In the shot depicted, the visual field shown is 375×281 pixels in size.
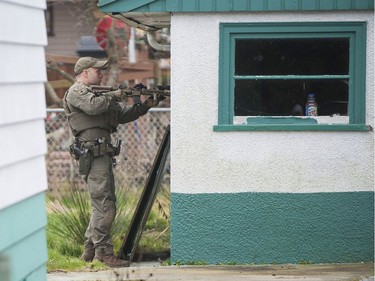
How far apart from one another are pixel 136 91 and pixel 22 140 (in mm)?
4238

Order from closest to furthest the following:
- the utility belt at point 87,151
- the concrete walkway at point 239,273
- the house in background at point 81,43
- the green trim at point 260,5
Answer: the concrete walkway at point 239,273, the green trim at point 260,5, the utility belt at point 87,151, the house in background at point 81,43

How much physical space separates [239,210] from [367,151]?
1.42 m

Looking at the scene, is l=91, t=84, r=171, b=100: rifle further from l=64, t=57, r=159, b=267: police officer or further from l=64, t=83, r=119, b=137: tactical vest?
l=64, t=83, r=119, b=137: tactical vest

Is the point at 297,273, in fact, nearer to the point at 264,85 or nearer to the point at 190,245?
the point at 190,245

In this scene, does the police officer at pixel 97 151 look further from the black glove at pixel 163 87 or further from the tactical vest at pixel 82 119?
the black glove at pixel 163 87

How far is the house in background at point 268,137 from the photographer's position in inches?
377

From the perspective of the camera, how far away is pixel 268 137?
962cm

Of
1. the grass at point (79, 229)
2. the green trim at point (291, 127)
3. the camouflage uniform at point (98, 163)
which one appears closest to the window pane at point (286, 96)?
the green trim at point (291, 127)

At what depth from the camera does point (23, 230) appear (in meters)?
5.71

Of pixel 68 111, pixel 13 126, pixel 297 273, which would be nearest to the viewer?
pixel 13 126

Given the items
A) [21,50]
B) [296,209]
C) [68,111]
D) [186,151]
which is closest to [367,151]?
[296,209]

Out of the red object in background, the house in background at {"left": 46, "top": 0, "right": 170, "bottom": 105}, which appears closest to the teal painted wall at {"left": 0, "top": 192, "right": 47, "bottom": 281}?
the red object in background

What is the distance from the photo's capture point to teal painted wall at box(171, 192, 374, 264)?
963 cm

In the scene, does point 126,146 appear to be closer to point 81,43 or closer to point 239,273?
point 239,273
